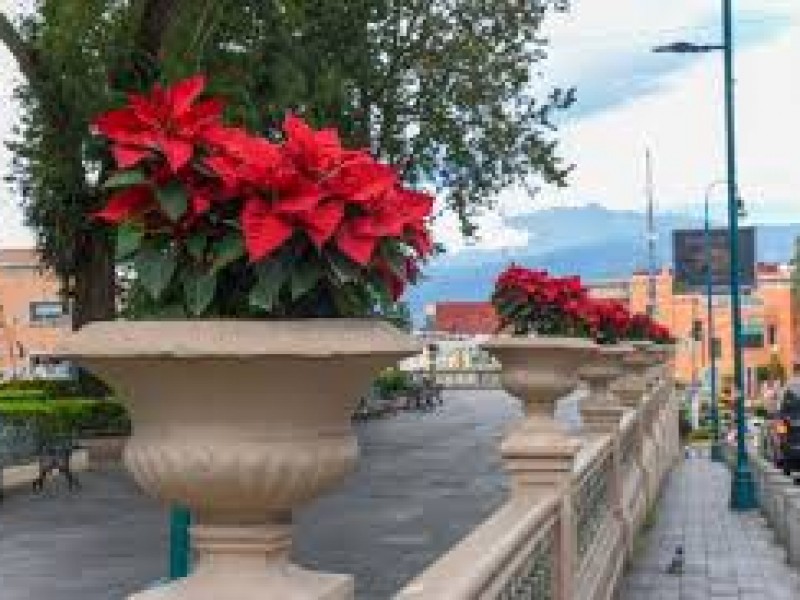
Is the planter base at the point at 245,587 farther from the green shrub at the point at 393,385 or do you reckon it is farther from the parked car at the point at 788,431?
the green shrub at the point at 393,385

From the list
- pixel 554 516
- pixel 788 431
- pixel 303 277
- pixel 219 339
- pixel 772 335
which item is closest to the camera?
pixel 219 339

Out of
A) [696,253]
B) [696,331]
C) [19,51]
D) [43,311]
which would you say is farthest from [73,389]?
[43,311]

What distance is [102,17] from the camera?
27297 mm

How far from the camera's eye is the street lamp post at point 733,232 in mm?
24734

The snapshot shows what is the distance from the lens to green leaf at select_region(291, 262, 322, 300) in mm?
3268

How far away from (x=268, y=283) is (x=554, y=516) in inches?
208

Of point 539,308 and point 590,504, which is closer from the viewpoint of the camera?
point 539,308

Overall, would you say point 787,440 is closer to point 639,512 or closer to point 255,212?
point 639,512

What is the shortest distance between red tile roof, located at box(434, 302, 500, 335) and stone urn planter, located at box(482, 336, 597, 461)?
103 metres

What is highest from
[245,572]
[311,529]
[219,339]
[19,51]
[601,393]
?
[19,51]

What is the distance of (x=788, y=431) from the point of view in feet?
96.4

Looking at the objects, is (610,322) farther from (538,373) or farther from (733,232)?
(733,232)

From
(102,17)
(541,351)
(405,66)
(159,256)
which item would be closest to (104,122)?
(159,256)

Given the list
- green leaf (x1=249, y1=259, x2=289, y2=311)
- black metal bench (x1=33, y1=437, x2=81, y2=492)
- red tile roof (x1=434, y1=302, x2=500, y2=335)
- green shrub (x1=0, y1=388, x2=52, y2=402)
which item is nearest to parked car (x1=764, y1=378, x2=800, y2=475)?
black metal bench (x1=33, y1=437, x2=81, y2=492)
